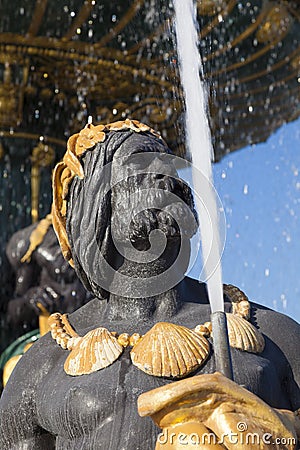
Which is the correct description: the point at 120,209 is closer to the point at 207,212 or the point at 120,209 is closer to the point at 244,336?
the point at 207,212

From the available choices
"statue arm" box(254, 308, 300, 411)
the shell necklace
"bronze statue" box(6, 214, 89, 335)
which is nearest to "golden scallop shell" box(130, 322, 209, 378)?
the shell necklace

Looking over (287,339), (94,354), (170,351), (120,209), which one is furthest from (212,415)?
(120,209)

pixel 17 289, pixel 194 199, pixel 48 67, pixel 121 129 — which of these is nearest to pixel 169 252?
pixel 194 199

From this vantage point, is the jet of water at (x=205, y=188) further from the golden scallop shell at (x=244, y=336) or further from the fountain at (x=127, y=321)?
the golden scallop shell at (x=244, y=336)

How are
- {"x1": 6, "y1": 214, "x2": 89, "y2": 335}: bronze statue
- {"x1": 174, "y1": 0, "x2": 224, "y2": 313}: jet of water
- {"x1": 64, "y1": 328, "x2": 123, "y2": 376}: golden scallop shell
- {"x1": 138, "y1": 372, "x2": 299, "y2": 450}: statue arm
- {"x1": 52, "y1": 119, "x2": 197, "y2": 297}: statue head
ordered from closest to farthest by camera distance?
{"x1": 138, "y1": 372, "x2": 299, "y2": 450}: statue arm < {"x1": 174, "y1": 0, "x2": 224, "y2": 313}: jet of water < {"x1": 64, "y1": 328, "x2": 123, "y2": 376}: golden scallop shell < {"x1": 52, "y1": 119, "x2": 197, "y2": 297}: statue head < {"x1": 6, "y1": 214, "x2": 89, "y2": 335}: bronze statue

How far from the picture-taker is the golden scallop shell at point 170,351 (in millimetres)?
2211

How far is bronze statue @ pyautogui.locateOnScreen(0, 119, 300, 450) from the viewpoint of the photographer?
87.8 inches

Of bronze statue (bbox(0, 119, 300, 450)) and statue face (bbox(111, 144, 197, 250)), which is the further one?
statue face (bbox(111, 144, 197, 250))

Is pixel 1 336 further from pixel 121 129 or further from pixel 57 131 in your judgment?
pixel 121 129

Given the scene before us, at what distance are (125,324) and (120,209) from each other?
280 mm

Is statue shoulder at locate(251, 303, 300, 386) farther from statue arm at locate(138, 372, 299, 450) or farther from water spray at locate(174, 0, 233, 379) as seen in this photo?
statue arm at locate(138, 372, 299, 450)

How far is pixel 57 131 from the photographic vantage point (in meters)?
7.02

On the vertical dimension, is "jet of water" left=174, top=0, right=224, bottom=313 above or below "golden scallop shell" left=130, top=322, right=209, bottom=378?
above

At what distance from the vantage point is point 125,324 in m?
2.42
